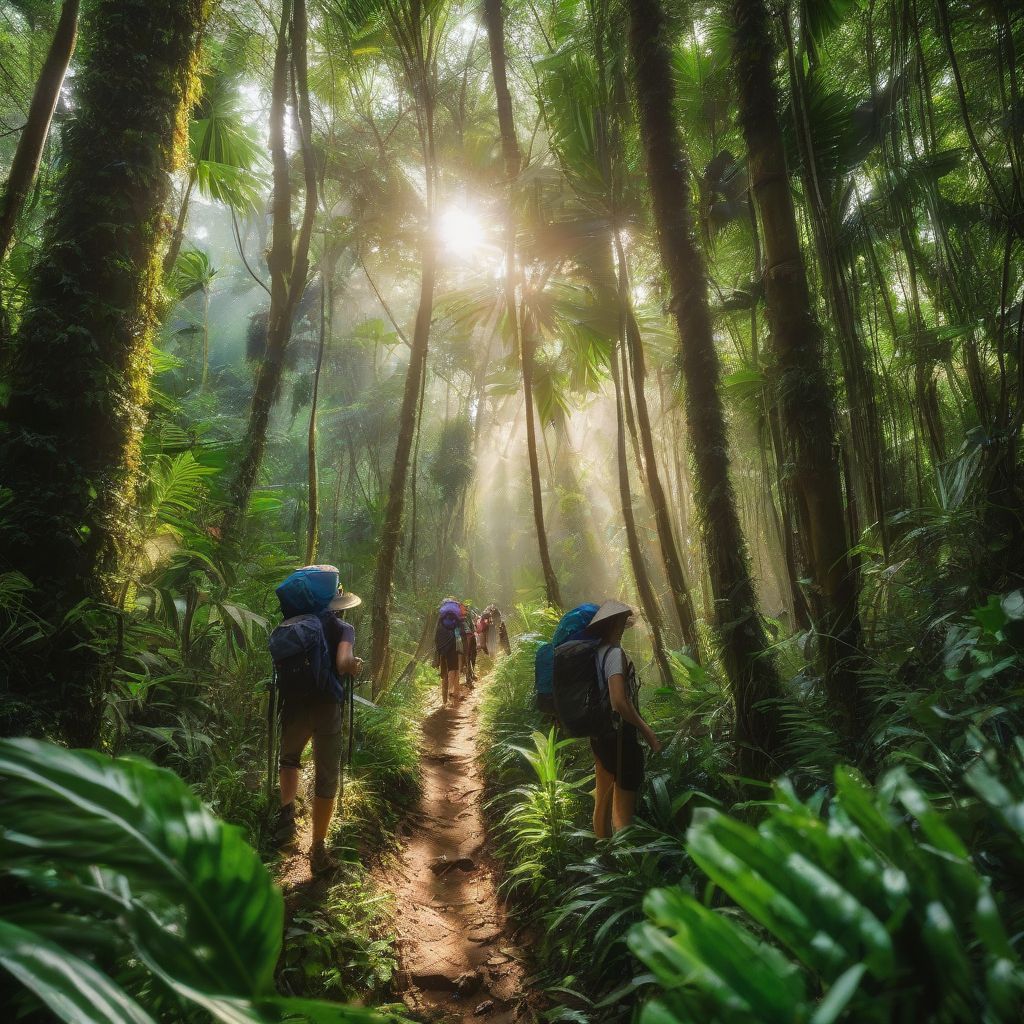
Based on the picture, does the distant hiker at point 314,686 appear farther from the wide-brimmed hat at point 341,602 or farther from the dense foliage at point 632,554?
the dense foliage at point 632,554

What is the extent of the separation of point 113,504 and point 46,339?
0.78m

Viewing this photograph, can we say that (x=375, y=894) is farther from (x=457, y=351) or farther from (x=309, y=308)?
(x=309, y=308)

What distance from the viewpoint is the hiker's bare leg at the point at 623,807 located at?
3.23 meters

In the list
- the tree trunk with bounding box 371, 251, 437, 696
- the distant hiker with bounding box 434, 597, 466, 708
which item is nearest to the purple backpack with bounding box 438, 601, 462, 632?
the distant hiker with bounding box 434, 597, 466, 708

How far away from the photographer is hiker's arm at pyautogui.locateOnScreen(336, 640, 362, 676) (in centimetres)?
322

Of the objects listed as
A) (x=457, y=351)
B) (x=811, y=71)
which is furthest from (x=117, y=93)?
(x=457, y=351)

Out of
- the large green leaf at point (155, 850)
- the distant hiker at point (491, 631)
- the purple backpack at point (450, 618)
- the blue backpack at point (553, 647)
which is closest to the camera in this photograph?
the large green leaf at point (155, 850)

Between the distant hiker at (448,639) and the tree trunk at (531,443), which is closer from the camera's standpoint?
the tree trunk at (531,443)

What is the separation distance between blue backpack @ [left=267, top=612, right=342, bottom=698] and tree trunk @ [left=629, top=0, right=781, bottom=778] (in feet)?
7.61

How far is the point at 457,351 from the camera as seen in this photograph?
14.8 m

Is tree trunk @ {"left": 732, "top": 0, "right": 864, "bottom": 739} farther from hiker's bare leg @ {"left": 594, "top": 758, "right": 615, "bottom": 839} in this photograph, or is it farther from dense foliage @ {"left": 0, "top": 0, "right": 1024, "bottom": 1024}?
hiker's bare leg @ {"left": 594, "top": 758, "right": 615, "bottom": 839}

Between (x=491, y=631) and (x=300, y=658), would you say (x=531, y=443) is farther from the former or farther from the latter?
(x=300, y=658)

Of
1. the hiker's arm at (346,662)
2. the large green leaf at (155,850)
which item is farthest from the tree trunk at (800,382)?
the large green leaf at (155,850)

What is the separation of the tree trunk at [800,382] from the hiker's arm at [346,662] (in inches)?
104
